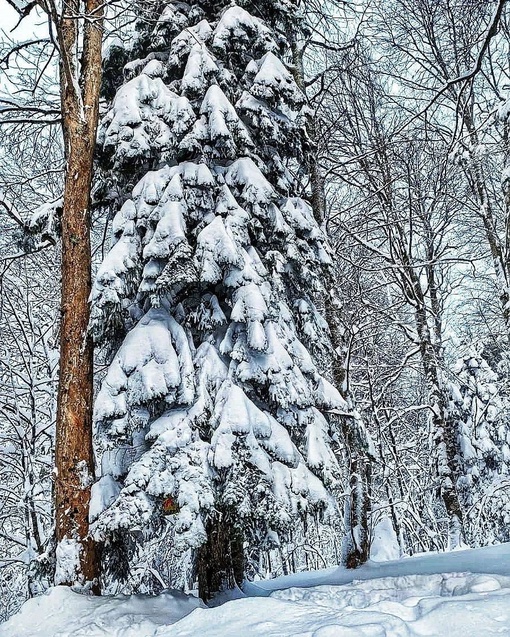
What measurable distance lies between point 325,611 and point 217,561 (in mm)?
2031

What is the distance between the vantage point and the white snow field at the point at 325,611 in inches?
98.7

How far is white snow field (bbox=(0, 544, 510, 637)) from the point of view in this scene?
8.22ft

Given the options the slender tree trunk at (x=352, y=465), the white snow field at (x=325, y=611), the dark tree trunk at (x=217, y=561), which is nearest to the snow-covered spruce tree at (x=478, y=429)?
the slender tree trunk at (x=352, y=465)

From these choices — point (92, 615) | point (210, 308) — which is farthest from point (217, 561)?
point (210, 308)

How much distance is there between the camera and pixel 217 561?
491 centimetres

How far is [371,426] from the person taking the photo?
13.1 m

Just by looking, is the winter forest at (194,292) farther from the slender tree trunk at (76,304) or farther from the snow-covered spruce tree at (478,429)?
the snow-covered spruce tree at (478,429)

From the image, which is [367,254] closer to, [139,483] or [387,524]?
[387,524]

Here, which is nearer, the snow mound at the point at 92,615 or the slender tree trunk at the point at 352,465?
the snow mound at the point at 92,615

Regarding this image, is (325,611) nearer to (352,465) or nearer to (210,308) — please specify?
(210,308)

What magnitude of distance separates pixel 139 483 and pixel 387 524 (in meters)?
6.50

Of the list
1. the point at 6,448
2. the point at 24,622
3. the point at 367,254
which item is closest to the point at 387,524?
the point at 367,254

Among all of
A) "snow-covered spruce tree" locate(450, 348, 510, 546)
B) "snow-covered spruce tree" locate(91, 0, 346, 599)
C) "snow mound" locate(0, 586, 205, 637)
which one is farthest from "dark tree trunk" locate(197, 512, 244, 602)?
"snow-covered spruce tree" locate(450, 348, 510, 546)

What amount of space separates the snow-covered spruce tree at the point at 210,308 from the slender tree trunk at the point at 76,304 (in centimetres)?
30
